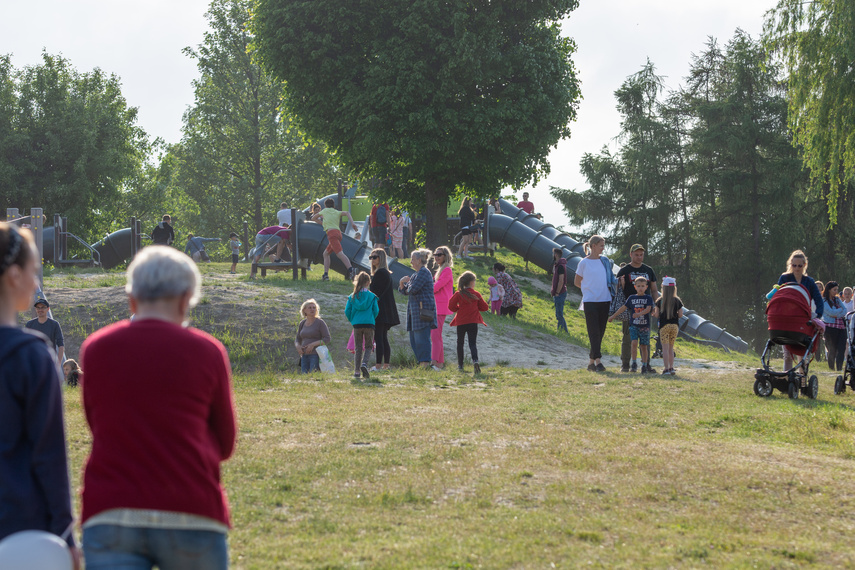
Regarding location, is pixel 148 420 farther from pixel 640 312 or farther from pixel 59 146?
pixel 59 146

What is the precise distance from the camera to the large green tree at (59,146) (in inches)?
1906

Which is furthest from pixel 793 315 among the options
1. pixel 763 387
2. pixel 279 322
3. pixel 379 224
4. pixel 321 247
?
pixel 379 224

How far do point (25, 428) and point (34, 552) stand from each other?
0.47 metres

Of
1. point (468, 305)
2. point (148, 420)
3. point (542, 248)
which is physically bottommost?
point (468, 305)

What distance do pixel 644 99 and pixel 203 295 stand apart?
3369cm

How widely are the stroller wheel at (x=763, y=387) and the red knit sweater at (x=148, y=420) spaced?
36.7ft

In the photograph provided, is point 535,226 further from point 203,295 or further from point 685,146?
point 203,295

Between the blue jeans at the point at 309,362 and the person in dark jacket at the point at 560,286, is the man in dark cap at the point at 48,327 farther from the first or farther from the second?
the person in dark jacket at the point at 560,286

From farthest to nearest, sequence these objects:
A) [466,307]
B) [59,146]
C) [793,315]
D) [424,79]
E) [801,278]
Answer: [59,146], [424,79], [466,307], [801,278], [793,315]

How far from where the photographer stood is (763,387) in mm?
12867

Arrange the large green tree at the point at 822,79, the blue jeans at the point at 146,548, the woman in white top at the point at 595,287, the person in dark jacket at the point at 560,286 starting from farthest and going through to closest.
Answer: the person in dark jacket at the point at 560,286 → the large green tree at the point at 822,79 → the woman in white top at the point at 595,287 → the blue jeans at the point at 146,548

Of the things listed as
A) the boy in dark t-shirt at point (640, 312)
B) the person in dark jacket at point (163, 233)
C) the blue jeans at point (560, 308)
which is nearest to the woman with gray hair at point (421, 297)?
the boy in dark t-shirt at point (640, 312)

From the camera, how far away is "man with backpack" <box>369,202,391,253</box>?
31.7 m

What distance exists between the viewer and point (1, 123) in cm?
4916
